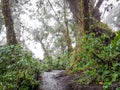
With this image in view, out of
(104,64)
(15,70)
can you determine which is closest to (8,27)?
(15,70)

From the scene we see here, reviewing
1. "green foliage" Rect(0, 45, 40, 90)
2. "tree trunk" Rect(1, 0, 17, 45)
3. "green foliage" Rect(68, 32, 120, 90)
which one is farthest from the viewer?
"tree trunk" Rect(1, 0, 17, 45)

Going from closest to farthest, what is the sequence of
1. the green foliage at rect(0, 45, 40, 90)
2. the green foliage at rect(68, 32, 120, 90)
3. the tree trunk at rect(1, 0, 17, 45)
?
1. the green foliage at rect(68, 32, 120, 90)
2. the green foliage at rect(0, 45, 40, 90)
3. the tree trunk at rect(1, 0, 17, 45)

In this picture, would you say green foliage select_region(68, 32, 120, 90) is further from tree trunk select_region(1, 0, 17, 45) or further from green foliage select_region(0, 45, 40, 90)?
tree trunk select_region(1, 0, 17, 45)

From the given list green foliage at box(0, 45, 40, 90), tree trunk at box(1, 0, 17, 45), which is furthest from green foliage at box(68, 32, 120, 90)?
tree trunk at box(1, 0, 17, 45)

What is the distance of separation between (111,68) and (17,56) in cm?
314

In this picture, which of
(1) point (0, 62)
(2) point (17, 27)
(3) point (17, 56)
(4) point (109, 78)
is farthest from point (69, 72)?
(2) point (17, 27)

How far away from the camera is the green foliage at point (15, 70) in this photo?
18.9 feet

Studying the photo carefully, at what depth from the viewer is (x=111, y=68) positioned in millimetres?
5277

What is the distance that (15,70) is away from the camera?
6.61 metres

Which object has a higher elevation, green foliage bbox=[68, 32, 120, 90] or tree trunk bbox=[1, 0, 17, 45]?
tree trunk bbox=[1, 0, 17, 45]

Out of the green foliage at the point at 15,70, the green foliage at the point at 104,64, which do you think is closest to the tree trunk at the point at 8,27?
the green foliage at the point at 15,70

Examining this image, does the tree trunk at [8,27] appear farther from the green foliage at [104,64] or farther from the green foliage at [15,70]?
the green foliage at [104,64]

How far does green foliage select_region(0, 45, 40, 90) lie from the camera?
5.75m

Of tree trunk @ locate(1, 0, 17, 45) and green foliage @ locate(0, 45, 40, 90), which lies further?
tree trunk @ locate(1, 0, 17, 45)
